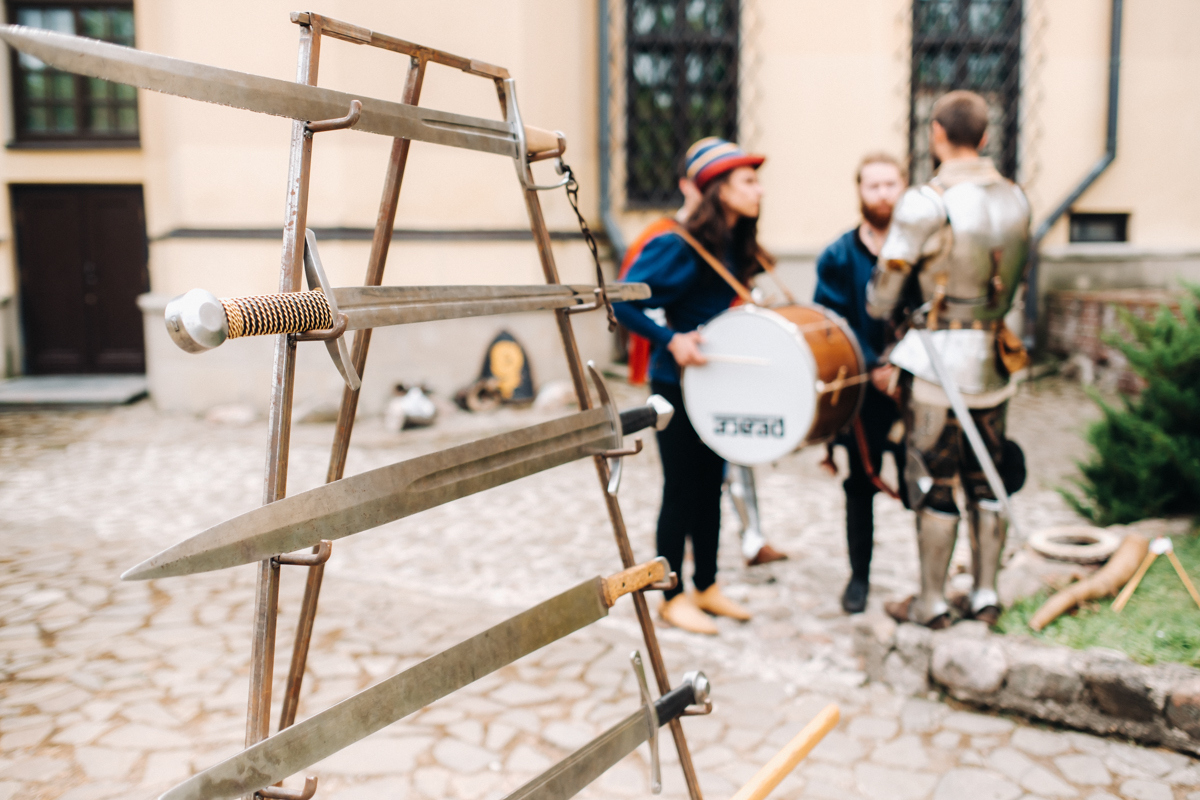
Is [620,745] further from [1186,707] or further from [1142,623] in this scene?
[1142,623]

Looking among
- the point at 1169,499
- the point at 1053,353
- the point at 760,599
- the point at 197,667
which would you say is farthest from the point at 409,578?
the point at 1053,353

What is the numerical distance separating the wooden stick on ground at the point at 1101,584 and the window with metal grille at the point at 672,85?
6457 millimetres

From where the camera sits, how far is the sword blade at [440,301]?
→ 144 centimetres

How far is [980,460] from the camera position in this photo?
10.0 feet

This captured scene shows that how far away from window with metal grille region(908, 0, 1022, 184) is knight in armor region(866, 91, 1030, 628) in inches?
266

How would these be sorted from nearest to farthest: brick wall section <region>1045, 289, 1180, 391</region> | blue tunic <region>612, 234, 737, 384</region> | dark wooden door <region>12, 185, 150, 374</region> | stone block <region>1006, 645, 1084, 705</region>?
stone block <region>1006, 645, 1084, 705</region> < blue tunic <region>612, 234, 737, 384</region> < brick wall section <region>1045, 289, 1180, 391</region> < dark wooden door <region>12, 185, 150, 374</region>

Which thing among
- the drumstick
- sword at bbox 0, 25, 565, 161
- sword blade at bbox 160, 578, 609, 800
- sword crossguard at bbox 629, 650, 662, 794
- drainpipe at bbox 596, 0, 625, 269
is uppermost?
drainpipe at bbox 596, 0, 625, 269

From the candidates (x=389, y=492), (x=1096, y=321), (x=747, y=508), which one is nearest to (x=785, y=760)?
(x=389, y=492)

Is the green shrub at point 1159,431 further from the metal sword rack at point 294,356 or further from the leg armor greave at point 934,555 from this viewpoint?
the metal sword rack at point 294,356

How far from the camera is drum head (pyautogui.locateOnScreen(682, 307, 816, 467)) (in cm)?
317

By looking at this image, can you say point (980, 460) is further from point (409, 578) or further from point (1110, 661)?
point (409, 578)

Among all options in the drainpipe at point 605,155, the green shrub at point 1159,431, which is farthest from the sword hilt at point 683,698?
the drainpipe at point 605,155

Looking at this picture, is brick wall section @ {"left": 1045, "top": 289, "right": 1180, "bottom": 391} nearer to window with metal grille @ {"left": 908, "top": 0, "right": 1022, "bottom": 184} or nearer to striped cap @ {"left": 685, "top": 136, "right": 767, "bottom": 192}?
window with metal grille @ {"left": 908, "top": 0, "right": 1022, "bottom": 184}

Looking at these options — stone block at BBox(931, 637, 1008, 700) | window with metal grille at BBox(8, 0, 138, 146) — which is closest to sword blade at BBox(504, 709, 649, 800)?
stone block at BBox(931, 637, 1008, 700)
